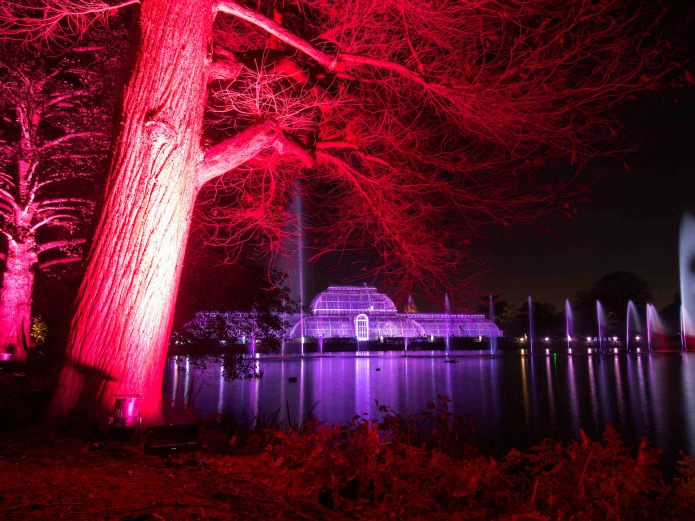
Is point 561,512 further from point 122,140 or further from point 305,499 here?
point 122,140

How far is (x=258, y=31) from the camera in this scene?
26.9 feet

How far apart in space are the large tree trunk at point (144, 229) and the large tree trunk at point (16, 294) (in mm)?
10409

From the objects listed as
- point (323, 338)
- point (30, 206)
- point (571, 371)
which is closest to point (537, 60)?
point (30, 206)

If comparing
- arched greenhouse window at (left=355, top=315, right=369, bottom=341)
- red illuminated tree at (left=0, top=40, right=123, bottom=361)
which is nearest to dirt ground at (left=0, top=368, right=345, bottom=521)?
red illuminated tree at (left=0, top=40, right=123, bottom=361)

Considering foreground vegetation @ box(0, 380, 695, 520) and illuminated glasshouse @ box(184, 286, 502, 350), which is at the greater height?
illuminated glasshouse @ box(184, 286, 502, 350)

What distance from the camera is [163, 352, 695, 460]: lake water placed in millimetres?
17719

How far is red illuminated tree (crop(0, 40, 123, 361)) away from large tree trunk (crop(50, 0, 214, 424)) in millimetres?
7234

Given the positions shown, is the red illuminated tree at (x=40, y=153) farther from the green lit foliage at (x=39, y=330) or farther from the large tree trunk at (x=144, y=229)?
the large tree trunk at (x=144, y=229)

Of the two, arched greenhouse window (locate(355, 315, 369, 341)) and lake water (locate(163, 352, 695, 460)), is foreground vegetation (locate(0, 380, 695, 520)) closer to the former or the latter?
lake water (locate(163, 352, 695, 460))

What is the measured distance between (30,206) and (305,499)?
43.5ft

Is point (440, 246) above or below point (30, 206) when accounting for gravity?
below

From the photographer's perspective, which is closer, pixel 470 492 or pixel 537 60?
pixel 470 492

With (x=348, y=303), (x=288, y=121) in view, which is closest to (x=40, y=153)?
(x=288, y=121)

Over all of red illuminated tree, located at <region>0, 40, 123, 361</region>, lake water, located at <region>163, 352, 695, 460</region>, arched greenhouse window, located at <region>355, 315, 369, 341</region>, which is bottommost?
lake water, located at <region>163, 352, 695, 460</region>
